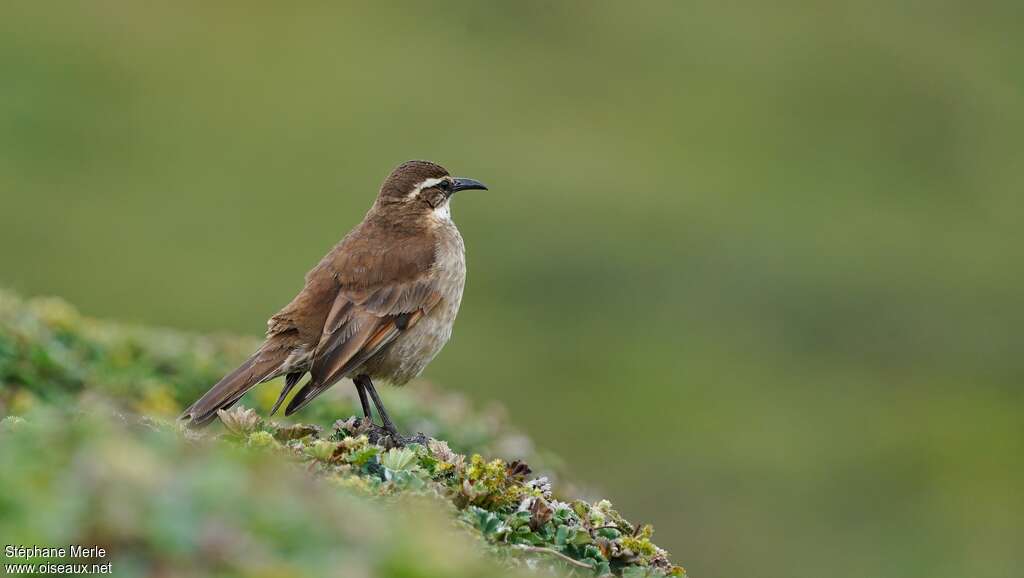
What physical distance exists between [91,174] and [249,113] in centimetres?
949

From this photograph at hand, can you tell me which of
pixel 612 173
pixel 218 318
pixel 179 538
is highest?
pixel 612 173

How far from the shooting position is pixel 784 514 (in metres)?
26.6

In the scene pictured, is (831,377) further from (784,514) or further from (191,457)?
(191,457)

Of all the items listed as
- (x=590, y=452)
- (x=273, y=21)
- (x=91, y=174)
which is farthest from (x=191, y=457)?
(x=273, y=21)

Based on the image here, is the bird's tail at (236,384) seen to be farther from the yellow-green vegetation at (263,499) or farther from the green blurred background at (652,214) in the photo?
the green blurred background at (652,214)

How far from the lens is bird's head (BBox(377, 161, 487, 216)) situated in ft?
41.2

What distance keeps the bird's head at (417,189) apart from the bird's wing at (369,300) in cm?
74

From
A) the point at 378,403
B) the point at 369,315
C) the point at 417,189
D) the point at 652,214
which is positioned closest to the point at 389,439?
the point at 378,403

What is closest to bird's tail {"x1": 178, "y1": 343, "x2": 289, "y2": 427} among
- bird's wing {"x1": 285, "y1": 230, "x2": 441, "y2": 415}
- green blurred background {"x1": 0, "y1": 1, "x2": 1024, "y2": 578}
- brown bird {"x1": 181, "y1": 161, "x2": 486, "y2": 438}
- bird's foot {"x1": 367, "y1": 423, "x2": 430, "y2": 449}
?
brown bird {"x1": 181, "y1": 161, "x2": 486, "y2": 438}

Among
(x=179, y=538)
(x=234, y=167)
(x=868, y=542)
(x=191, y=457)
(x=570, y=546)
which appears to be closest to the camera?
(x=179, y=538)

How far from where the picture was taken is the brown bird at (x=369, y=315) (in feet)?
35.1

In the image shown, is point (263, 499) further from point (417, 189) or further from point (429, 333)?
point (417, 189)

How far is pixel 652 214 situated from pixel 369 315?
120ft

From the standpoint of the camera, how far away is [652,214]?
47.0m
